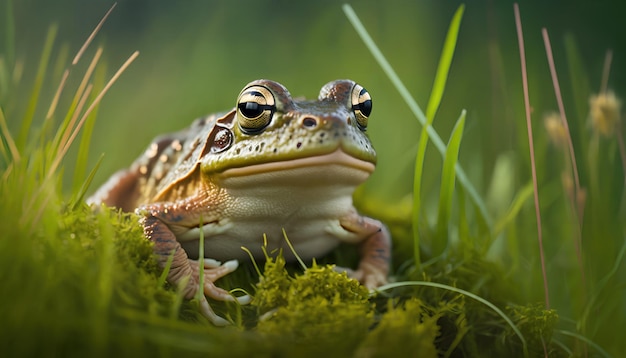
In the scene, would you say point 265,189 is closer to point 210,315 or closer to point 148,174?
point 210,315

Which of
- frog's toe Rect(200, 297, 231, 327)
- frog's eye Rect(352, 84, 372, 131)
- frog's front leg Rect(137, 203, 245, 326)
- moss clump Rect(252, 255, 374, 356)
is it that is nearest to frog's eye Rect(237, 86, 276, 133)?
frog's eye Rect(352, 84, 372, 131)

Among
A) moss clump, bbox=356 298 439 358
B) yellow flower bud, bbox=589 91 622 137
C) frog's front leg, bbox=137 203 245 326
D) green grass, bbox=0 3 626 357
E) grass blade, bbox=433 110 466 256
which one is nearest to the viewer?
green grass, bbox=0 3 626 357

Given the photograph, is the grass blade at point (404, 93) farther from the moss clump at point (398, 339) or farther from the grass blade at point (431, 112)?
the moss clump at point (398, 339)

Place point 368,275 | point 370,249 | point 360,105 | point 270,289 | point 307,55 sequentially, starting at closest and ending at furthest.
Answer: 1. point 270,289
2. point 360,105
3. point 368,275
4. point 370,249
5. point 307,55

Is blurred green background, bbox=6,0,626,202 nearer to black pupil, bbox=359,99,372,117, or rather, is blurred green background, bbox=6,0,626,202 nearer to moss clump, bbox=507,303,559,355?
black pupil, bbox=359,99,372,117

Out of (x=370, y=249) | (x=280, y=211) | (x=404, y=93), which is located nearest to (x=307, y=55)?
(x=404, y=93)
